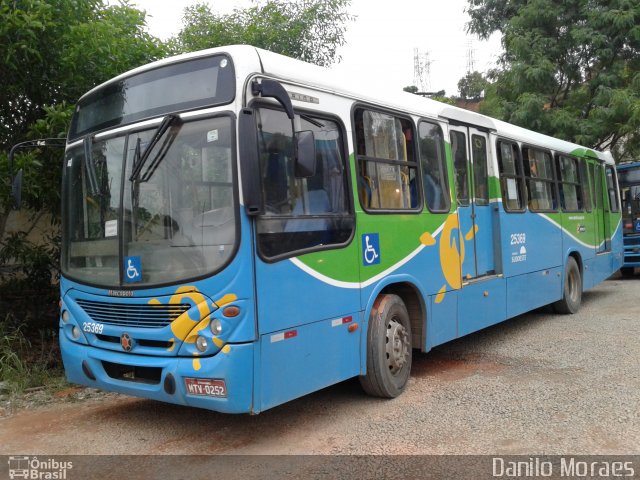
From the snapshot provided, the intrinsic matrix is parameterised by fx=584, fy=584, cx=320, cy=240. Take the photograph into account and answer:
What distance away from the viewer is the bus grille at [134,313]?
13.5 feet

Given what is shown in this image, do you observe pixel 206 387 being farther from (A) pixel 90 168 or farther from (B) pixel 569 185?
(B) pixel 569 185

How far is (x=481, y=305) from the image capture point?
22.5ft

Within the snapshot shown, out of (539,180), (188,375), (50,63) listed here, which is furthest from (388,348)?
(50,63)

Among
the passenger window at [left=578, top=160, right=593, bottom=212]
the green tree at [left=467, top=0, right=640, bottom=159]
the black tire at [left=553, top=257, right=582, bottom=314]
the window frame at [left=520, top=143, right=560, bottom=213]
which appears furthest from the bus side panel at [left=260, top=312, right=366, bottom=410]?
the green tree at [left=467, top=0, right=640, bottom=159]

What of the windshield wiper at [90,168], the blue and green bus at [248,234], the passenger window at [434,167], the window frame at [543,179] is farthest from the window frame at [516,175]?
the windshield wiper at [90,168]

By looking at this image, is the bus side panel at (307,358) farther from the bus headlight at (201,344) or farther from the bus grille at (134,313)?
the bus grille at (134,313)

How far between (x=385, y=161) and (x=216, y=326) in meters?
2.45

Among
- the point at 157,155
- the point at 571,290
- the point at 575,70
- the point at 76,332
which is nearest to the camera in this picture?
the point at 157,155

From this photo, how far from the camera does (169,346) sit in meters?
4.14

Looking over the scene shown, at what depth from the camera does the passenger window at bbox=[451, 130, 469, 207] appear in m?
6.64

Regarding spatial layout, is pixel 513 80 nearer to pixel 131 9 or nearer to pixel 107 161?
pixel 131 9

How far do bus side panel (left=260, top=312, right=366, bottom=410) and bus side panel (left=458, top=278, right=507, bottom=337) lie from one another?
1.92 meters

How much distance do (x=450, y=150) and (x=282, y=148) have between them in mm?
2850

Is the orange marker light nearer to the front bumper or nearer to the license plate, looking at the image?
the front bumper
